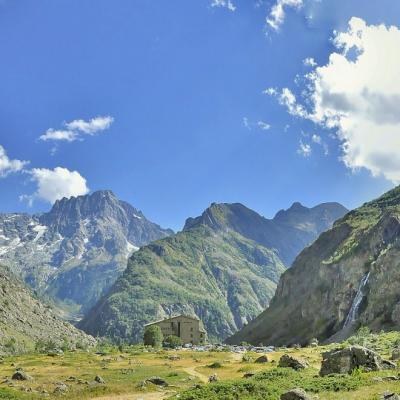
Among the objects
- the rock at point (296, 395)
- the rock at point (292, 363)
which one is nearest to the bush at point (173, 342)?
the rock at point (292, 363)

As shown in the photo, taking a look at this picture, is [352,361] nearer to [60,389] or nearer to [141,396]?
[141,396]

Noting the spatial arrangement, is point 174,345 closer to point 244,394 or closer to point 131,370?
point 131,370

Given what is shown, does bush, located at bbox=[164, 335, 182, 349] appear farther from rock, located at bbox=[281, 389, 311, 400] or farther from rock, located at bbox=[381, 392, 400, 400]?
rock, located at bbox=[381, 392, 400, 400]

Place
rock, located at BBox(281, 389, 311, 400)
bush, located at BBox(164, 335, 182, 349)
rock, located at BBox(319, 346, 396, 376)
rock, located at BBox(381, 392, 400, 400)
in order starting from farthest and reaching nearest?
bush, located at BBox(164, 335, 182, 349)
rock, located at BBox(319, 346, 396, 376)
rock, located at BBox(281, 389, 311, 400)
rock, located at BBox(381, 392, 400, 400)

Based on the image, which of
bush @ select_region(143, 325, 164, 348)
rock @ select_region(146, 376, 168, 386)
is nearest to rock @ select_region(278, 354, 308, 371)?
rock @ select_region(146, 376, 168, 386)

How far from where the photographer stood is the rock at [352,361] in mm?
38156

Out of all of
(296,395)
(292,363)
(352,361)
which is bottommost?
(292,363)

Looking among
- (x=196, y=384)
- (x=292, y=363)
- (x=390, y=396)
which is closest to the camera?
(x=390, y=396)

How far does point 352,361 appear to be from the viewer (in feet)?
130

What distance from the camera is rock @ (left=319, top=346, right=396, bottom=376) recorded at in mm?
38156

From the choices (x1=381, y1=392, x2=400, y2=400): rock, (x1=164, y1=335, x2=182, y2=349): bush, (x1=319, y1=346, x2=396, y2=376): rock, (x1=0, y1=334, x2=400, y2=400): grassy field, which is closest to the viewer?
(x1=381, y1=392, x2=400, y2=400): rock

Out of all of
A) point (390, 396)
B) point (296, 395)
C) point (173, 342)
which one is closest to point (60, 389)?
point (296, 395)

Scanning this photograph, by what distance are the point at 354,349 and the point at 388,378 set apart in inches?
316

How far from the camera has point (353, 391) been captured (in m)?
30.3
